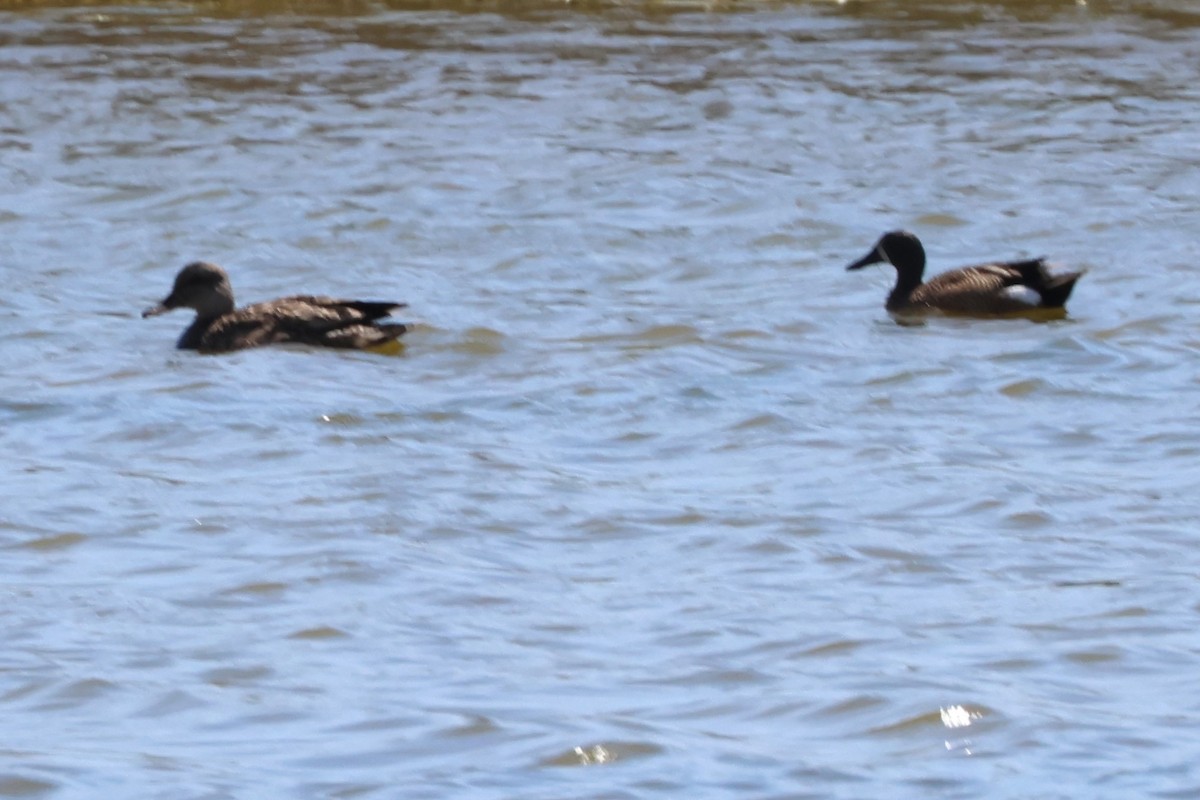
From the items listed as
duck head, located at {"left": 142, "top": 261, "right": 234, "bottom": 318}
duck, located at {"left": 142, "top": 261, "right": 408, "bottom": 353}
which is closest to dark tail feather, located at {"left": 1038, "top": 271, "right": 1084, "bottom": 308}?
duck, located at {"left": 142, "top": 261, "right": 408, "bottom": 353}

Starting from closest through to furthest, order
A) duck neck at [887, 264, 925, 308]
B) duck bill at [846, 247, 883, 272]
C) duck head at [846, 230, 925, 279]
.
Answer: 1. duck neck at [887, 264, 925, 308]
2. duck head at [846, 230, 925, 279]
3. duck bill at [846, 247, 883, 272]

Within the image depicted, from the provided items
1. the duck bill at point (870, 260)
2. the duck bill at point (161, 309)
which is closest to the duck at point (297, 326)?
the duck bill at point (161, 309)

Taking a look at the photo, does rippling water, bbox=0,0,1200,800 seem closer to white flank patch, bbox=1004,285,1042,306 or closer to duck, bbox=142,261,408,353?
duck, bbox=142,261,408,353

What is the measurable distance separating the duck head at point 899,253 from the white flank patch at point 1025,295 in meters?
0.78

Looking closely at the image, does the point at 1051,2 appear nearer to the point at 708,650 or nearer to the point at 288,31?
the point at 288,31

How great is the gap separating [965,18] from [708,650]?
1655cm

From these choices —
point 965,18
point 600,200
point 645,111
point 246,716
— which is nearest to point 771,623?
point 246,716

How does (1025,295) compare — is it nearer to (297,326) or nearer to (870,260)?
(870,260)

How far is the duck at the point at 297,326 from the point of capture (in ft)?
39.4

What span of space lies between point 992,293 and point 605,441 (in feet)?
11.7

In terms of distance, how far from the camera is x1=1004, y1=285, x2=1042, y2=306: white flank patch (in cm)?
1268

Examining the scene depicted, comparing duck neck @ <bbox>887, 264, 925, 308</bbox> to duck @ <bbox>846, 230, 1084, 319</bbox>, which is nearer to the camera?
duck @ <bbox>846, 230, 1084, 319</bbox>

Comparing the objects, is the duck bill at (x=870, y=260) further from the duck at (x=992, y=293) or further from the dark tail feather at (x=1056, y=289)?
the dark tail feather at (x=1056, y=289)

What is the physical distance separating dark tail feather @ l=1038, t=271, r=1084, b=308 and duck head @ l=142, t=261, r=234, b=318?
393 cm
